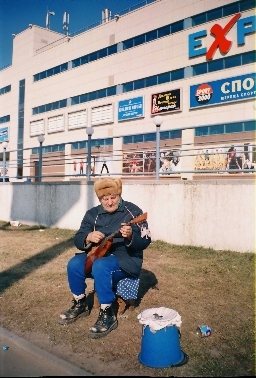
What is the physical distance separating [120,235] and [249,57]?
27.4 m

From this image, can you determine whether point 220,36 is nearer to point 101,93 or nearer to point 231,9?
point 231,9

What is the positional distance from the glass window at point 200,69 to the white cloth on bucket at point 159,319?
1164 inches

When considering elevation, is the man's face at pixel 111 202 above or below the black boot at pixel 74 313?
above

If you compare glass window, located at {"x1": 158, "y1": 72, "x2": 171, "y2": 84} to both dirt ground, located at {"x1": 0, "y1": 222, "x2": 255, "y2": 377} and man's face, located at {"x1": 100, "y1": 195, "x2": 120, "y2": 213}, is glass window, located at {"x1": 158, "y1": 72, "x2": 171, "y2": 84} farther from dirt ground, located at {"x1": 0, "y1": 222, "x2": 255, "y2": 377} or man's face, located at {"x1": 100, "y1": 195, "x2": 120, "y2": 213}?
man's face, located at {"x1": 100, "y1": 195, "x2": 120, "y2": 213}

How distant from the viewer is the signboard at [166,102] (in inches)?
1228

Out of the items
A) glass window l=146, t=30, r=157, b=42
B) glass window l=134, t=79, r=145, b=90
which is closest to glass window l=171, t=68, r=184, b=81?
glass window l=134, t=79, r=145, b=90

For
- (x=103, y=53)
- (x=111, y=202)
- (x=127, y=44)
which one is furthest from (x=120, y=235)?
(x=103, y=53)

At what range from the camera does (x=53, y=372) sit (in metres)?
2.68

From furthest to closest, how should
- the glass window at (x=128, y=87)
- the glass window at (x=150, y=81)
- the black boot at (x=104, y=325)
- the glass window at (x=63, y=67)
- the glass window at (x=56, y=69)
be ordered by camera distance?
1. the glass window at (x=56, y=69)
2. the glass window at (x=63, y=67)
3. the glass window at (x=128, y=87)
4. the glass window at (x=150, y=81)
5. the black boot at (x=104, y=325)

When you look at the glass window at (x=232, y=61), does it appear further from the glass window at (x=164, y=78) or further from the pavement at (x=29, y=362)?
the pavement at (x=29, y=362)

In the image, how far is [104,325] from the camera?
3.38 metres

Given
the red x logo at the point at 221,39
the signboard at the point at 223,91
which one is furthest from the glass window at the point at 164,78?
the red x logo at the point at 221,39

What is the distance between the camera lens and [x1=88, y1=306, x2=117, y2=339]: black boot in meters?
3.29

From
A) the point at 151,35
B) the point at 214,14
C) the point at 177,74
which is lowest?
the point at 177,74
